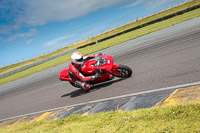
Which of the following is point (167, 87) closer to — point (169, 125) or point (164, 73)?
point (164, 73)

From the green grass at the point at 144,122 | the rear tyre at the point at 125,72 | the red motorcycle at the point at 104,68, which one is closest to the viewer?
the green grass at the point at 144,122

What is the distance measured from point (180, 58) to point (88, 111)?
4.26 m

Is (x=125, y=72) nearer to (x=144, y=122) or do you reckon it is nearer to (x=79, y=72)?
(x=79, y=72)

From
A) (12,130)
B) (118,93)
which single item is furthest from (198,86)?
(12,130)

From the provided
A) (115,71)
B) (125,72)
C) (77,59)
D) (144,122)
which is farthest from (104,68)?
(144,122)

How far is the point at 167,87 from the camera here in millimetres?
5238

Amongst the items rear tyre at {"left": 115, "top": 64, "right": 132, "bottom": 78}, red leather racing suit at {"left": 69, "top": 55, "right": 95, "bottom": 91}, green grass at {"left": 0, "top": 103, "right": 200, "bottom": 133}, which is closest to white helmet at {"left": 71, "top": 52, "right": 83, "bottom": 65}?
red leather racing suit at {"left": 69, "top": 55, "right": 95, "bottom": 91}

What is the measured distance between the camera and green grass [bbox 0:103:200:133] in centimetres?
303

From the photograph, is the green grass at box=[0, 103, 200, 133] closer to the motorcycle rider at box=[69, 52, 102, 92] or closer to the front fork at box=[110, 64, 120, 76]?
the motorcycle rider at box=[69, 52, 102, 92]

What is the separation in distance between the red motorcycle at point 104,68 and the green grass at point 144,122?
2.69 metres

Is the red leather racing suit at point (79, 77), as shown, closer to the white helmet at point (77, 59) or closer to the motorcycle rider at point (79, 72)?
the motorcycle rider at point (79, 72)

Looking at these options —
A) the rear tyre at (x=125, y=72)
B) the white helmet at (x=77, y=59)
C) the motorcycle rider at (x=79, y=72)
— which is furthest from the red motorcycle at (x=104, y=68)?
the white helmet at (x=77, y=59)

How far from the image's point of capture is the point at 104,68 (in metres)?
7.18

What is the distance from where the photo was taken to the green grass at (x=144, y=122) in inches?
119
